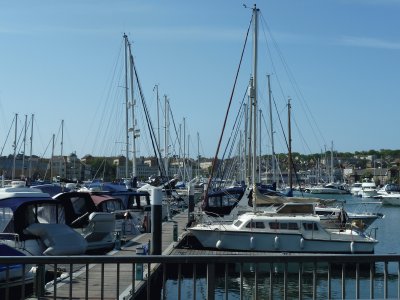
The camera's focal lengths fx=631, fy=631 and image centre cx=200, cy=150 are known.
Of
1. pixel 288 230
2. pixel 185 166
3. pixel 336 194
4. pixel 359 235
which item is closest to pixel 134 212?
pixel 288 230

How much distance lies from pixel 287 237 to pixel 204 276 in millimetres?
8022

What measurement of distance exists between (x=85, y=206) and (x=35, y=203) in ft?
28.0

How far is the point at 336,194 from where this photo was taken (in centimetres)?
12975

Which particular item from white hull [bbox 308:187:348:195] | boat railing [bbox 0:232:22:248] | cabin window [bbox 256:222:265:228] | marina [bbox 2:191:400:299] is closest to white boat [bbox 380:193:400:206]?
white hull [bbox 308:187:348:195]

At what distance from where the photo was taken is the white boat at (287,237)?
27.7 meters

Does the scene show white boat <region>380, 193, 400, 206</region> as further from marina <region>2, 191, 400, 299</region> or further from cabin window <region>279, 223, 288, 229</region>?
cabin window <region>279, 223, 288, 229</region>

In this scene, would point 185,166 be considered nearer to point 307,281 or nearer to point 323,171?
point 307,281

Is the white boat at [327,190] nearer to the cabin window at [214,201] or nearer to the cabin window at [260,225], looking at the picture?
the cabin window at [214,201]

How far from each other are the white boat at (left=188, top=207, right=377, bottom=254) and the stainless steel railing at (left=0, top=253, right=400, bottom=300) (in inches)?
101

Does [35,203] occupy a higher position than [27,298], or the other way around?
[35,203]

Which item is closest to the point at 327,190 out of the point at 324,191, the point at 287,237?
the point at 324,191

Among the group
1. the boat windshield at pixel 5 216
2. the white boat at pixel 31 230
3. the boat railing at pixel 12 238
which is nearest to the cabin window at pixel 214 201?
the white boat at pixel 31 230

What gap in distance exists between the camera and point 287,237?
2778cm

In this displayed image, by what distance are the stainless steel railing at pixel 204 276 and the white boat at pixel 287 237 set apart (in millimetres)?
2572
